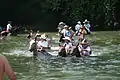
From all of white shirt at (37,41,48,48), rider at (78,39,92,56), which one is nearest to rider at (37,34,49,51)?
white shirt at (37,41,48,48)

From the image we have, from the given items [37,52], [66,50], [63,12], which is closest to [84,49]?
[66,50]

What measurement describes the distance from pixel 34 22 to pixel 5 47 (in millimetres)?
18208

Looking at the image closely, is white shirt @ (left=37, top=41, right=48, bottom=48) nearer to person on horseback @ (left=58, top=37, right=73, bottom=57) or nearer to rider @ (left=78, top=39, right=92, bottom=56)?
person on horseback @ (left=58, top=37, right=73, bottom=57)

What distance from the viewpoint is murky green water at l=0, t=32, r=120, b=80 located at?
13812mm

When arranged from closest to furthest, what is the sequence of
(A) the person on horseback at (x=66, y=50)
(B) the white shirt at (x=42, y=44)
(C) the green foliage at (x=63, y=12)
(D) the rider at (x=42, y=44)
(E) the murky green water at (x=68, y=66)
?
1. (E) the murky green water at (x=68, y=66)
2. (A) the person on horseback at (x=66, y=50)
3. (D) the rider at (x=42, y=44)
4. (B) the white shirt at (x=42, y=44)
5. (C) the green foliage at (x=63, y=12)

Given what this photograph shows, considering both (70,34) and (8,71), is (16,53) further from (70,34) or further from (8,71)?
(8,71)

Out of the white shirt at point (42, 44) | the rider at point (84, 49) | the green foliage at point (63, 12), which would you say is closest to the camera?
the rider at point (84, 49)

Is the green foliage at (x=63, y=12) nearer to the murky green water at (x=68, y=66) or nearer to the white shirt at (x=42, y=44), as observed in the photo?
the murky green water at (x=68, y=66)

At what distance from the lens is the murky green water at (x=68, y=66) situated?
45.3 ft

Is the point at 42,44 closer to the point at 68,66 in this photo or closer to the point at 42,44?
the point at 42,44

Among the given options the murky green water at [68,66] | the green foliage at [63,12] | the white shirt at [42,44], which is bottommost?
the murky green water at [68,66]

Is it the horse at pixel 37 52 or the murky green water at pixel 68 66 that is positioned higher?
the horse at pixel 37 52

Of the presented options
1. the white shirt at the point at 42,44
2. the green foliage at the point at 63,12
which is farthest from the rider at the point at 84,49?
the green foliage at the point at 63,12

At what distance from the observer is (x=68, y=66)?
53.4 feet
